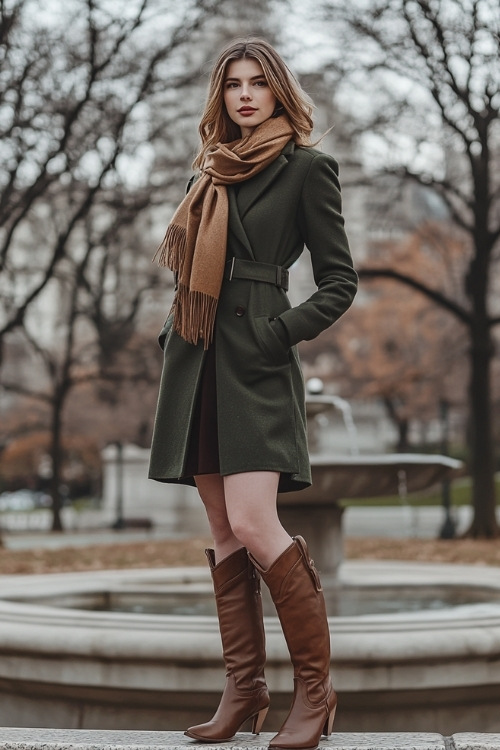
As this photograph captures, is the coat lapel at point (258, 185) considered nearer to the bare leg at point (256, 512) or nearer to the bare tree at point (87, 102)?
the bare leg at point (256, 512)

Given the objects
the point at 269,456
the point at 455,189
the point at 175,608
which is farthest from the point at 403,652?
the point at 455,189

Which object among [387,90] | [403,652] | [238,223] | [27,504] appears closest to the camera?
[238,223]

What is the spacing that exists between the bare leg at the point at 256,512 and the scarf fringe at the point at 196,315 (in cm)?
47

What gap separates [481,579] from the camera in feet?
31.3

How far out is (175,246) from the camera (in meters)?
3.92

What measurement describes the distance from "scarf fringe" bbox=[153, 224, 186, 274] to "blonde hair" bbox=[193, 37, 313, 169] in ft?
1.06

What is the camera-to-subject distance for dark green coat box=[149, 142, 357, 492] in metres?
3.70

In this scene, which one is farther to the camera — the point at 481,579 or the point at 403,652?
the point at 481,579

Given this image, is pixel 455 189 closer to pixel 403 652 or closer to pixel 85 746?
pixel 403 652

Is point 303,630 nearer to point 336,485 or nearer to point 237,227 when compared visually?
point 237,227

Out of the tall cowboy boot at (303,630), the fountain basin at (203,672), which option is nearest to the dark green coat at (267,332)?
the tall cowboy boot at (303,630)

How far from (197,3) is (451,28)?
14.0ft

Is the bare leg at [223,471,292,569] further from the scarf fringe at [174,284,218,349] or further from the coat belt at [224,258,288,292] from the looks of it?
the coat belt at [224,258,288,292]

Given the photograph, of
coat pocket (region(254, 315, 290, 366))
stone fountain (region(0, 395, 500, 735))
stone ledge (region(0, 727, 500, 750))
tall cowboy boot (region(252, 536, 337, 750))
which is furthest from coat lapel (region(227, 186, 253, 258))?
stone fountain (region(0, 395, 500, 735))
